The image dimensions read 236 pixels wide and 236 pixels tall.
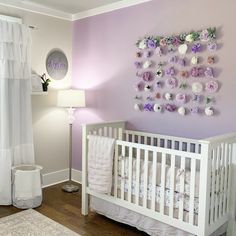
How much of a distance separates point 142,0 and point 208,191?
2.23 metres

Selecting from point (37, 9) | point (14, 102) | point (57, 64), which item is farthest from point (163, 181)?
point (37, 9)

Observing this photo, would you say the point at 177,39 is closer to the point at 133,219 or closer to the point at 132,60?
the point at 132,60

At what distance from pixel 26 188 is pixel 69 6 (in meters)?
2.32

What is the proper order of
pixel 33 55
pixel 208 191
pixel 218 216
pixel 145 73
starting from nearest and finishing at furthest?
1. pixel 208 191
2. pixel 218 216
3. pixel 145 73
4. pixel 33 55

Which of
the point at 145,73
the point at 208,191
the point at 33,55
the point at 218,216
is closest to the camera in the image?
the point at 208,191

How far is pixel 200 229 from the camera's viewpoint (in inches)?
82.4

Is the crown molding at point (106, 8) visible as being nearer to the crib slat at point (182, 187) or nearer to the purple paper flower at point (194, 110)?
the purple paper flower at point (194, 110)

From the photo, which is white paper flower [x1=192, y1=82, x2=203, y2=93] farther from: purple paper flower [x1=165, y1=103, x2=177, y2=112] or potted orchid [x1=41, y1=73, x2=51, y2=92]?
potted orchid [x1=41, y1=73, x2=51, y2=92]

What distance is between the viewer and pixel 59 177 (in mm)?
3975

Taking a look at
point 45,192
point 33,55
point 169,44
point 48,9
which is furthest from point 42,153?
point 169,44

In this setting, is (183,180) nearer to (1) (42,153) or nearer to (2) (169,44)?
(2) (169,44)

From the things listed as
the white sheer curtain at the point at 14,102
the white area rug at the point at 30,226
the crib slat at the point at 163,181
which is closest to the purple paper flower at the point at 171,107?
the crib slat at the point at 163,181

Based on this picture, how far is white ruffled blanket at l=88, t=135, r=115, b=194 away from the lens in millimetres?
2652

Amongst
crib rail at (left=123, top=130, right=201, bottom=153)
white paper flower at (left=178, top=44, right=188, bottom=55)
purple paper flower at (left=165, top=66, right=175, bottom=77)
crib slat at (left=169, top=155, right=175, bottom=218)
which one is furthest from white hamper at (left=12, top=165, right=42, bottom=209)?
white paper flower at (left=178, top=44, right=188, bottom=55)
